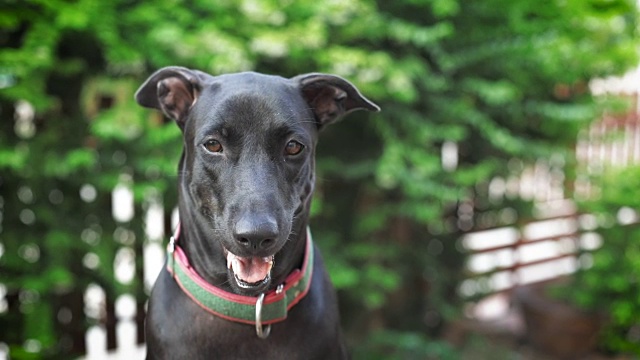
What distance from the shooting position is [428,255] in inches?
186

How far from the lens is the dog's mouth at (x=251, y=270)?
6.52 ft

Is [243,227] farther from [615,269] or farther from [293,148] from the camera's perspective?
[615,269]

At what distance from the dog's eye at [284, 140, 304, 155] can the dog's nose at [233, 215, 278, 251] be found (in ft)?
0.89

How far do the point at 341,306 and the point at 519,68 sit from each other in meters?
1.89

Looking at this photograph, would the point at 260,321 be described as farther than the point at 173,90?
No

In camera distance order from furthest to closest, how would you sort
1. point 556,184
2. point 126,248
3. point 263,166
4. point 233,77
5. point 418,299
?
point 556,184
point 418,299
point 126,248
point 233,77
point 263,166

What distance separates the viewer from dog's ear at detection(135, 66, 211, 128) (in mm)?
2236

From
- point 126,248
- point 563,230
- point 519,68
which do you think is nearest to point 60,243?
point 126,248

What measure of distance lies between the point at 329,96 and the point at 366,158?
71.9 inches

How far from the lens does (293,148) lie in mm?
2088

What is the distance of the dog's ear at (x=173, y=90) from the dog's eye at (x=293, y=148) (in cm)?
37

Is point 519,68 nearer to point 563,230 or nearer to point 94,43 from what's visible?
point 94,43

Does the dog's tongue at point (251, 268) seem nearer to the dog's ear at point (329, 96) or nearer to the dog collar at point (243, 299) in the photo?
the dog collar at point (243, 299)

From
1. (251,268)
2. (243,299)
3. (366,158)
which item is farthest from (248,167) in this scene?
(366,158)
